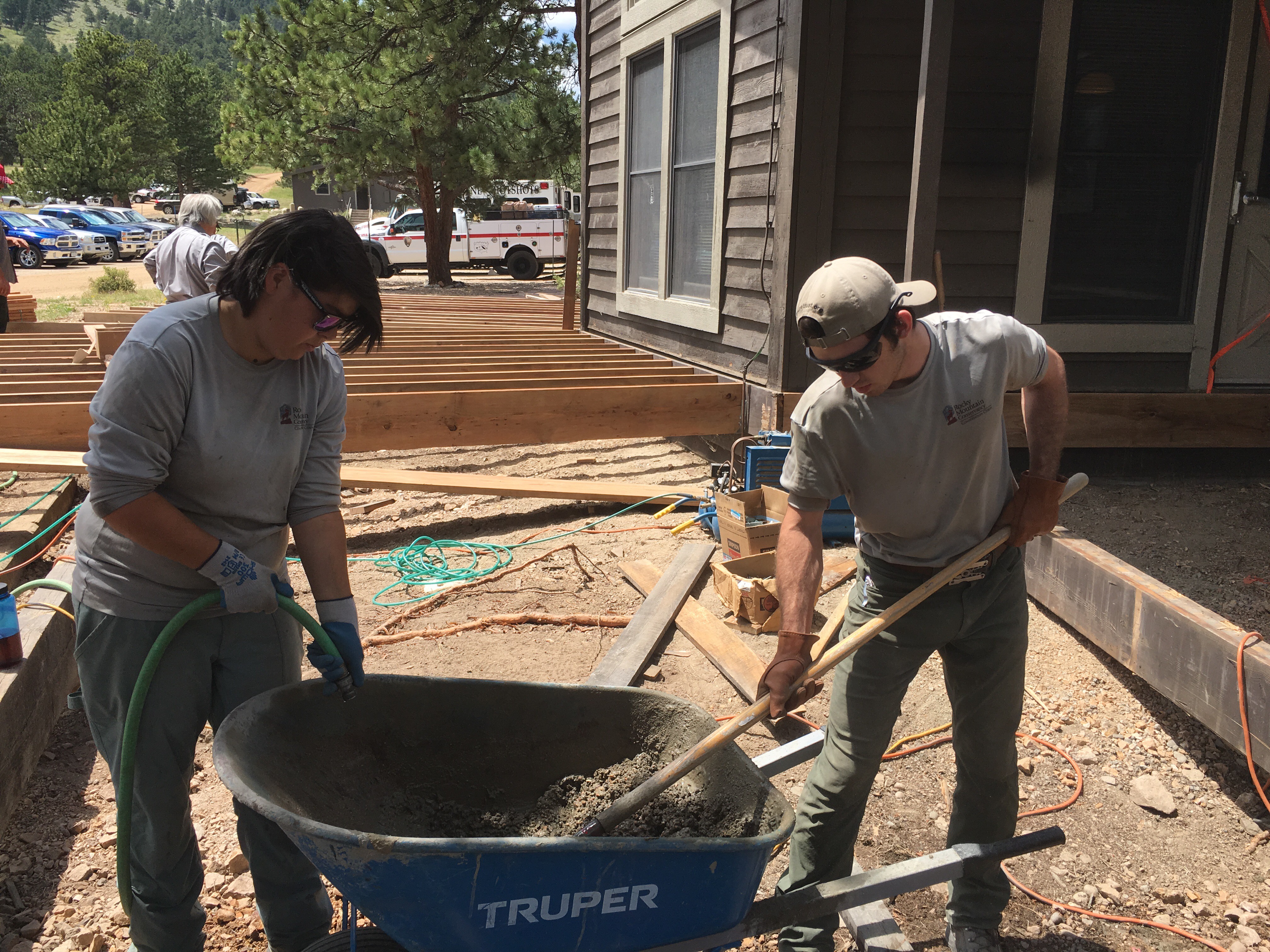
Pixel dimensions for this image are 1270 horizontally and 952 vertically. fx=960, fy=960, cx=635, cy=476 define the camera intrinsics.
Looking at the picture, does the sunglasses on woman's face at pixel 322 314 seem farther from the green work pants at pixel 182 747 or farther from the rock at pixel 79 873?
the rock at pixel 79 873

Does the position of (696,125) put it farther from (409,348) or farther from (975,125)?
(409,348)

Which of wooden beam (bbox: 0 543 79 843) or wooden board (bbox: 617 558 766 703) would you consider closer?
wooden beam (bbox: 0 543 79 843)

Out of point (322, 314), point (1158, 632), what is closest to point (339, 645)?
point (322, 314)

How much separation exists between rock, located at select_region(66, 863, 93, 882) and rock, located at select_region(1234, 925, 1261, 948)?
3.25 m

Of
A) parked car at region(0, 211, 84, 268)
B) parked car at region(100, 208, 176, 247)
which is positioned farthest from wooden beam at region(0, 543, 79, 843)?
parked car at region(100, 208, 176, 247)

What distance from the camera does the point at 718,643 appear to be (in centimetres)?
427

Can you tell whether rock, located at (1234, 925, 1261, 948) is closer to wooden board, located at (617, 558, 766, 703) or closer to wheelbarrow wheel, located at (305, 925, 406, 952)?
wooden board, located at (617, 558, 766, 703)

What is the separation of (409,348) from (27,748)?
5482 millimetres

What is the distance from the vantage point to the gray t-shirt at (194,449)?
6.40 ft

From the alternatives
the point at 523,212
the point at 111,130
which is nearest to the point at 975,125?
the point at 523,212

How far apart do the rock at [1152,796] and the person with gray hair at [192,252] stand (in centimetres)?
590

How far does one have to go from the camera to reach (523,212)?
26922 mm

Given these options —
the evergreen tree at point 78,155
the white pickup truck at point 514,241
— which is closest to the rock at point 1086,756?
the white pickup truck at point 514,241

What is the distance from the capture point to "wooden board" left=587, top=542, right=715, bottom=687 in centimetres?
400
